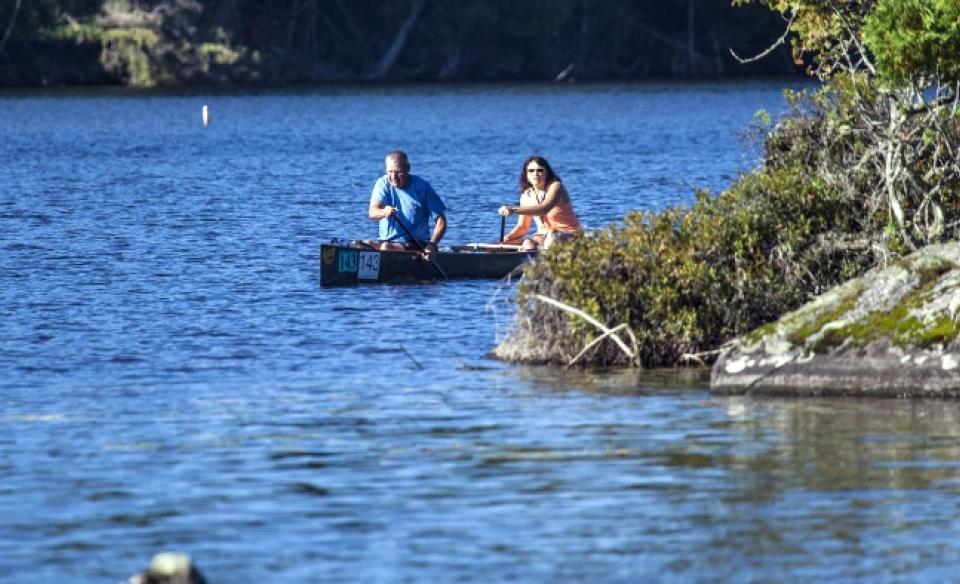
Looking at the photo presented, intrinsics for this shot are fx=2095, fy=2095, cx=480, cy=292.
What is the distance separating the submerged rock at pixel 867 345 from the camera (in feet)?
51.9

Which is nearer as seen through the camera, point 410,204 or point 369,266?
point 369,266

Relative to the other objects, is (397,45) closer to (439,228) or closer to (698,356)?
(439,228)

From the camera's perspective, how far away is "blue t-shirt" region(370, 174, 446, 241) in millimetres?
25219

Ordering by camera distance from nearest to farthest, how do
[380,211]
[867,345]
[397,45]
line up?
[867,345]
[380,211]
[397,45]

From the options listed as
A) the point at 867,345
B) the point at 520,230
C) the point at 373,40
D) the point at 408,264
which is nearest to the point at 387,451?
the point at 867,345

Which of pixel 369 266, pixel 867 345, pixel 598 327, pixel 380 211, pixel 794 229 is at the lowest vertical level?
pixel 369 266

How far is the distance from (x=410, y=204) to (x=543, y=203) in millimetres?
1939

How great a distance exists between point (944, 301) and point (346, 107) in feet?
274

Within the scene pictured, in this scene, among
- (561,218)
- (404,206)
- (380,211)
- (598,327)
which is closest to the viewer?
(598,327)

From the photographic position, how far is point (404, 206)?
83.0 feet

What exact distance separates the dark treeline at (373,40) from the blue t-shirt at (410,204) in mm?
89477

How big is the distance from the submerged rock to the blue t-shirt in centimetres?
930

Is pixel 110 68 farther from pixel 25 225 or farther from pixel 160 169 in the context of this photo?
pixel 25 225

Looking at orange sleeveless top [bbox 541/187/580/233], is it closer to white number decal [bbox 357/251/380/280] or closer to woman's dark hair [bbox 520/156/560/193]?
woman's dark hair [bbox 520/156/560/193]
